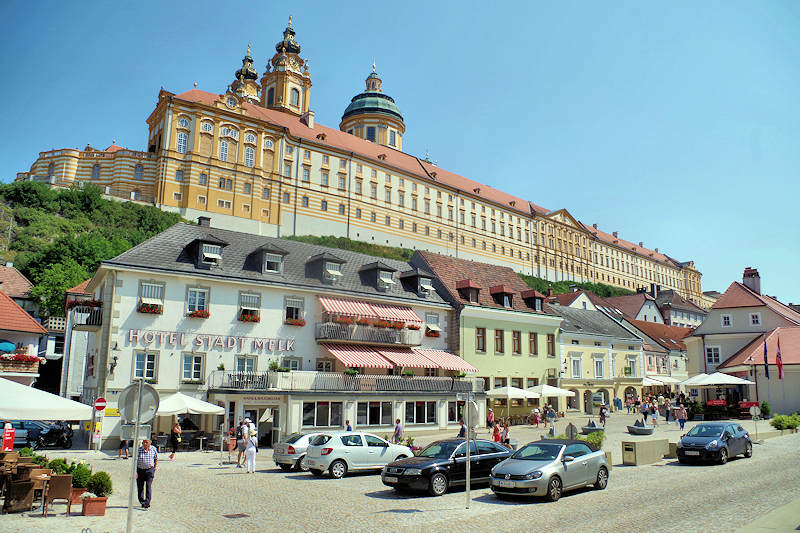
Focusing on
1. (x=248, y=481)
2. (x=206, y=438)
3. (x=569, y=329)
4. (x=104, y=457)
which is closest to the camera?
(x=248, y=481)

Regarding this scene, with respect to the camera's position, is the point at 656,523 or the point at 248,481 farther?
the point at 248,481

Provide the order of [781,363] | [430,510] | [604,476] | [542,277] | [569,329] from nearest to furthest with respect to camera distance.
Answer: [430,510], [604,476], [781,363], [569,329], [542,277]

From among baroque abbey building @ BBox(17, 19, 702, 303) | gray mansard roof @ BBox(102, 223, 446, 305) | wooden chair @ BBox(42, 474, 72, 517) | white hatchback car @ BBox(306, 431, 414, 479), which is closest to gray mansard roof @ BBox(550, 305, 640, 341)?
gray mansard roof @ BBox(102, 223, 446, 305)

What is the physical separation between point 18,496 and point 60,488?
34.5 inches

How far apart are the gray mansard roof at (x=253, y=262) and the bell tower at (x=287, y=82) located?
82.3 meters

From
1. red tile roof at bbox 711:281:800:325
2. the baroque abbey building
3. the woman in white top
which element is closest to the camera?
the woman in white top

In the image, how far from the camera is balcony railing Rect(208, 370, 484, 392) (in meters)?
31.5

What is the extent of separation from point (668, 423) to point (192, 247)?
3310 cm

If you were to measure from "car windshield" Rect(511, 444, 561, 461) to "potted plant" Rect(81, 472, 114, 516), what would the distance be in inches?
413

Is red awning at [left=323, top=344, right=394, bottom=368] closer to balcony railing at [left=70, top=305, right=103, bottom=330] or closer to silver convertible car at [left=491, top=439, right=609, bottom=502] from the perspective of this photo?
balcony railing at [left=70, top=305, right=103, bottom=330]

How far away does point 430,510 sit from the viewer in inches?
612

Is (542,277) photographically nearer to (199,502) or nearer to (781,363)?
(781,363)

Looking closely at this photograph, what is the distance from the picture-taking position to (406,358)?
3831 cm

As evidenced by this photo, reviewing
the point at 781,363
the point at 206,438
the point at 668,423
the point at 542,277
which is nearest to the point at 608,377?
the point at 668,423
